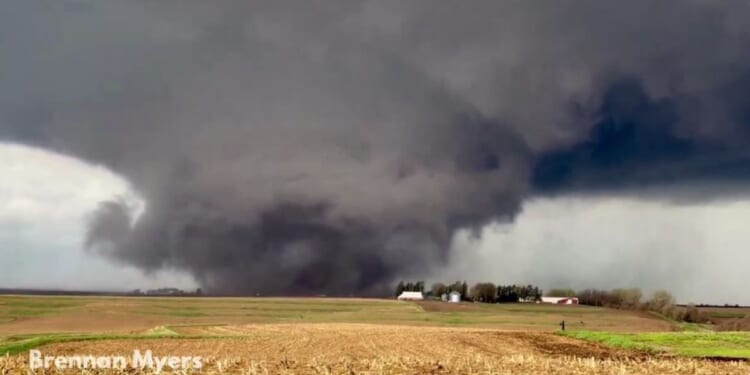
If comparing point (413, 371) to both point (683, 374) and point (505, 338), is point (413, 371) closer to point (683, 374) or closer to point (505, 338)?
point (683, 374)

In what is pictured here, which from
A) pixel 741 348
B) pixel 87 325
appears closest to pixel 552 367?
pixel 741 348

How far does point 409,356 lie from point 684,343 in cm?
4494

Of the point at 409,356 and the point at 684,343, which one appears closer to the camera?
the point at 409,356

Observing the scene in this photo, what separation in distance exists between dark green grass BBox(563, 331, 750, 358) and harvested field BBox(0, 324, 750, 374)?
4.35 m

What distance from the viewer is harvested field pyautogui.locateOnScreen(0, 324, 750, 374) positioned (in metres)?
35.7

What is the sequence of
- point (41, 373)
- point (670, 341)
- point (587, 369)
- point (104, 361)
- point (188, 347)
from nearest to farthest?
point (41, 373) < point (587, 369) < point (104, 361) < point (188, 347) < point (670, 341)

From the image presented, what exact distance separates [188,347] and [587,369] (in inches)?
1505

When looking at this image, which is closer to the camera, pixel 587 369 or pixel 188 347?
pixel 587 369

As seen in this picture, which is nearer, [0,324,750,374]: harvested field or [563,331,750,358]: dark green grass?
[0,324,750,374]: harvested field

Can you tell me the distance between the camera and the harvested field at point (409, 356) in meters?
Answer: 35.7

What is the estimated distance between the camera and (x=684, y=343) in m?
80.7

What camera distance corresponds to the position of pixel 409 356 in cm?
5262

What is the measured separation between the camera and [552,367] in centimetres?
3703

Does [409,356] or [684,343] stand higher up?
[409,356]
